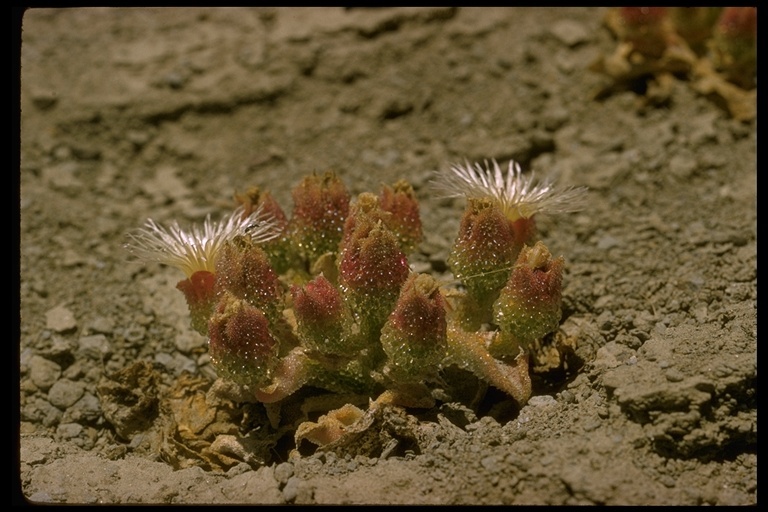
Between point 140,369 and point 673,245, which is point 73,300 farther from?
point 673,245

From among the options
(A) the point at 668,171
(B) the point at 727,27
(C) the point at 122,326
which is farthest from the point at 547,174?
(C) the point at 122,326

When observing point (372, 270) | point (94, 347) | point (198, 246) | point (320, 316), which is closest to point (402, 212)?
point (372, 270)

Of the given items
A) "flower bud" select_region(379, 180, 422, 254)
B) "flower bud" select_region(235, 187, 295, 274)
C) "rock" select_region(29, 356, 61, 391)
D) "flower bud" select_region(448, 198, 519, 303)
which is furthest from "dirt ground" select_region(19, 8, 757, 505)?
"flower bud" select_region(379, 180, 422, 254)

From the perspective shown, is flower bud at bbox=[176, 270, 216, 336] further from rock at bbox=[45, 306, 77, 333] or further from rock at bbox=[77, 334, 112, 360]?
rock at bbox=[45, 306, 77, 333]

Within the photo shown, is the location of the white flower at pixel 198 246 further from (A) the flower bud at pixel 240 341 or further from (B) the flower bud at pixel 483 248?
(B) the flower bud at pixel 483 248

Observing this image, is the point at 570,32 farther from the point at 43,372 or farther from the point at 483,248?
the point at 43,372

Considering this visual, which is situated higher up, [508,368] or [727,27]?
[727,27]

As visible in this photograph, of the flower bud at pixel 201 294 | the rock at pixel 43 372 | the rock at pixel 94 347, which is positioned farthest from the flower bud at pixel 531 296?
the rock at pixel 43 372
